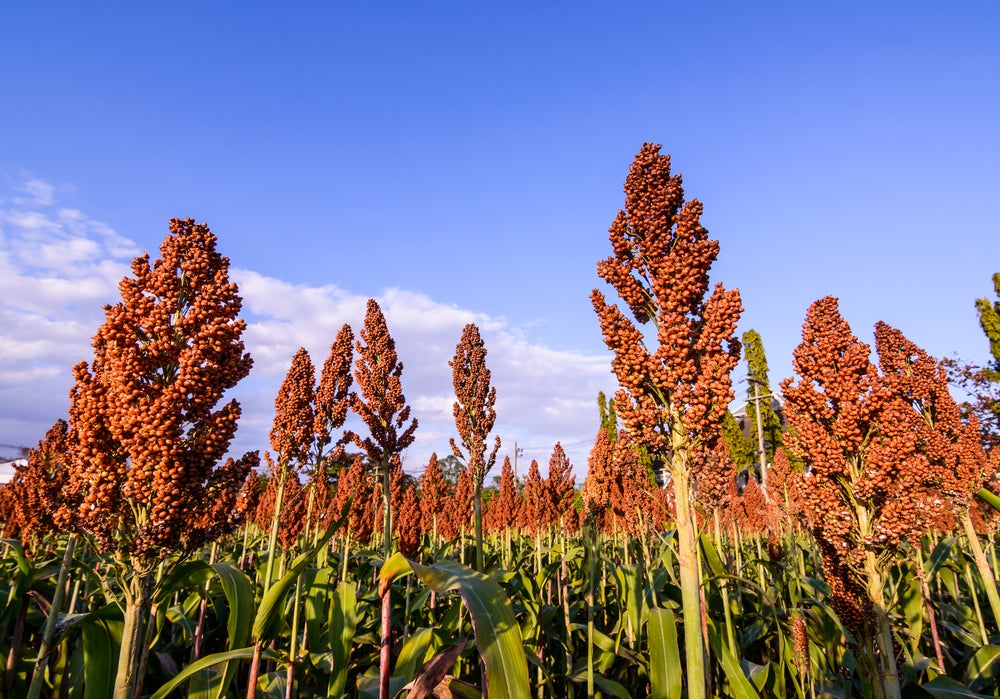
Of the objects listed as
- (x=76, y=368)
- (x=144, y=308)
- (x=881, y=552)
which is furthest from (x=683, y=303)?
(x=76, y=368)

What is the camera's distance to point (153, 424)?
2562mm

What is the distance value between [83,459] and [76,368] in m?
0.51

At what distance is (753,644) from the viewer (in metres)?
5.82

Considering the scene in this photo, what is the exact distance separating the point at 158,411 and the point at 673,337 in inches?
119

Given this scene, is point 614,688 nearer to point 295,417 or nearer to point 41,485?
point 295,417

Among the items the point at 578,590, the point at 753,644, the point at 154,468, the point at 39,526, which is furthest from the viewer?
the point at 578,590

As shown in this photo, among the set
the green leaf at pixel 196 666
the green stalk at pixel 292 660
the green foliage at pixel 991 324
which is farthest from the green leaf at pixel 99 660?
the green foliage at pixel 991 324

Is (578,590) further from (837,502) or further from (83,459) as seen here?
(83,459)

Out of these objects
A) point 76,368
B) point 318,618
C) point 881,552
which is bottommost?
point 318,618

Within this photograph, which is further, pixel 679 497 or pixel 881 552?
pixel 881 552

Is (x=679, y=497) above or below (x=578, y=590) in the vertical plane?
above

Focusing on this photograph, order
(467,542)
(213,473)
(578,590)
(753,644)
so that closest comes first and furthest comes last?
1. (213,473)
2. (753,644)
3. (578,590)
4. (467,542)

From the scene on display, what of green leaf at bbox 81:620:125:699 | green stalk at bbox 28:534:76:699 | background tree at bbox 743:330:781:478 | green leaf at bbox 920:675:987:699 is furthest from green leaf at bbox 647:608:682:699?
background tree at bbox 743:330:781:478

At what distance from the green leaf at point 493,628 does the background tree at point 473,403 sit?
5.59 metres
